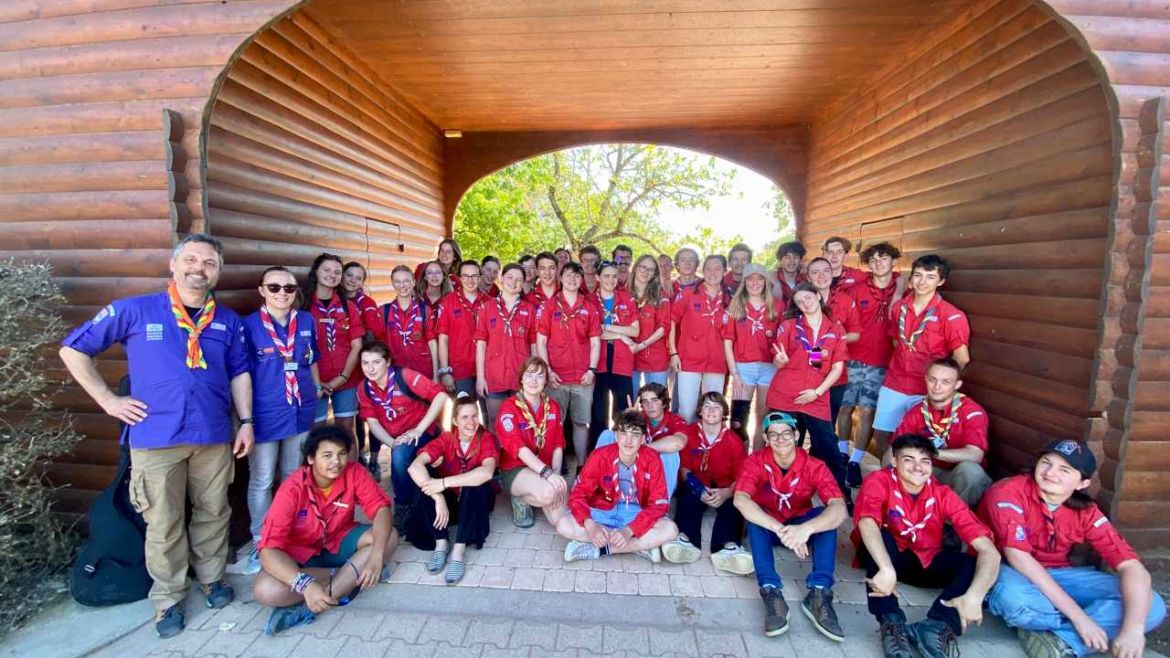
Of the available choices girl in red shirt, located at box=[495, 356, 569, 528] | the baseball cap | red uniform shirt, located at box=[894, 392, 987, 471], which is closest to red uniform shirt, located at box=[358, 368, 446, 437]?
girl in red shirt, located at box=[495, 356, 569, 528]

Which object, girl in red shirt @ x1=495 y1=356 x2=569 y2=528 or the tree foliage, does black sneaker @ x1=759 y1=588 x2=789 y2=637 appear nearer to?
girl in red shirt @ x1=495 y1=356 x2=569 y2=528

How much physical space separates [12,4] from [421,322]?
10.1 feet

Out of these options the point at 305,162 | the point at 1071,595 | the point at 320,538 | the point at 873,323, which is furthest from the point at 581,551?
the point at 305,162

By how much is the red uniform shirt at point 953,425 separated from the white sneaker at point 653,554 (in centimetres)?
179

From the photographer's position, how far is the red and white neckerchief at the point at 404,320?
421cm

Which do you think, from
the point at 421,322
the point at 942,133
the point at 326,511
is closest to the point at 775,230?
the point at 942,133

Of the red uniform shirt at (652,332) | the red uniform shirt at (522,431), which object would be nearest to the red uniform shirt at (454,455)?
the red uniform shirt at (522,431)

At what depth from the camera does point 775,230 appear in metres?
20.9

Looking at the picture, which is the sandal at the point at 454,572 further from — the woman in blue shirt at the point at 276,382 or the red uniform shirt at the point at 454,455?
the woman in blue shirt at the point at 276,382

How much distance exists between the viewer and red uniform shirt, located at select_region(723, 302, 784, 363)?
4051 millimetres

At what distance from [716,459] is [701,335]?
3.43 feet

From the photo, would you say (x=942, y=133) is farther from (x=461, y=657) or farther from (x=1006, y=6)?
(x=461, y=657)

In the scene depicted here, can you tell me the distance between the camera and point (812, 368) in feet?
12.2

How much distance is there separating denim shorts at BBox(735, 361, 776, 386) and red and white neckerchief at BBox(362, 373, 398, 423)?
2584mm
